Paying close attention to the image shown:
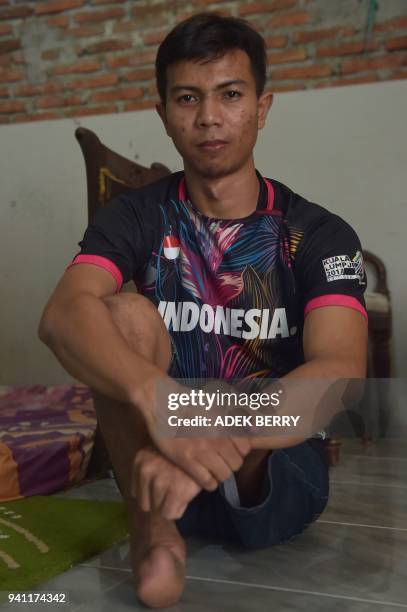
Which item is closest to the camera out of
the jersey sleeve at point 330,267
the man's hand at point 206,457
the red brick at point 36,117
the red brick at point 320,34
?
the man's hand at point 206,457

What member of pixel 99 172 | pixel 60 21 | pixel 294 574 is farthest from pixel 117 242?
pixel 60 21

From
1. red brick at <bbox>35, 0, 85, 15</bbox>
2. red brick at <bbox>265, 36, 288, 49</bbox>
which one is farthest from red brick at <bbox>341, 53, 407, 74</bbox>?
red brick at <bbox>35, 0, 85, 15</bbox>

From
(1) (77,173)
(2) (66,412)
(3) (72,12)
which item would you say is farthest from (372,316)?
(3) (72,12)

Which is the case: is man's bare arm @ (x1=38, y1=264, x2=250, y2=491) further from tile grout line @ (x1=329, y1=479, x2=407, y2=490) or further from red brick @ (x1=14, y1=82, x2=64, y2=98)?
red brick @ (x1=14, y1=82, x2=64, y2=98)

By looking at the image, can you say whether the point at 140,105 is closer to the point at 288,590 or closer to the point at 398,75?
the point at 398,75

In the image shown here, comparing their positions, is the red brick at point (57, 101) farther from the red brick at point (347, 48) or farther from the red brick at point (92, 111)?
the red brick at point (347, 48)

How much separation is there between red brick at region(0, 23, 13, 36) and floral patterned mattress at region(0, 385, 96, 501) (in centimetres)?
243

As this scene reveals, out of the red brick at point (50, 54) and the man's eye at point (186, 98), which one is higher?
the red brick at point (50, 54)

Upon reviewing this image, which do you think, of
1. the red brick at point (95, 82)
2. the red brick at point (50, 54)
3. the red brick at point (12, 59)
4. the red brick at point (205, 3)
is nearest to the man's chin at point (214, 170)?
the red brick at point (205, 3)

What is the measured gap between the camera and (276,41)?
11.7 ft

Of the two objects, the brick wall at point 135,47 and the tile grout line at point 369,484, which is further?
the brick wall at point 135,47

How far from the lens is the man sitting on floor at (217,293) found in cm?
115

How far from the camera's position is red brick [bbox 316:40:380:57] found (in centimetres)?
340

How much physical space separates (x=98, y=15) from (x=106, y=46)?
172 millimetres
